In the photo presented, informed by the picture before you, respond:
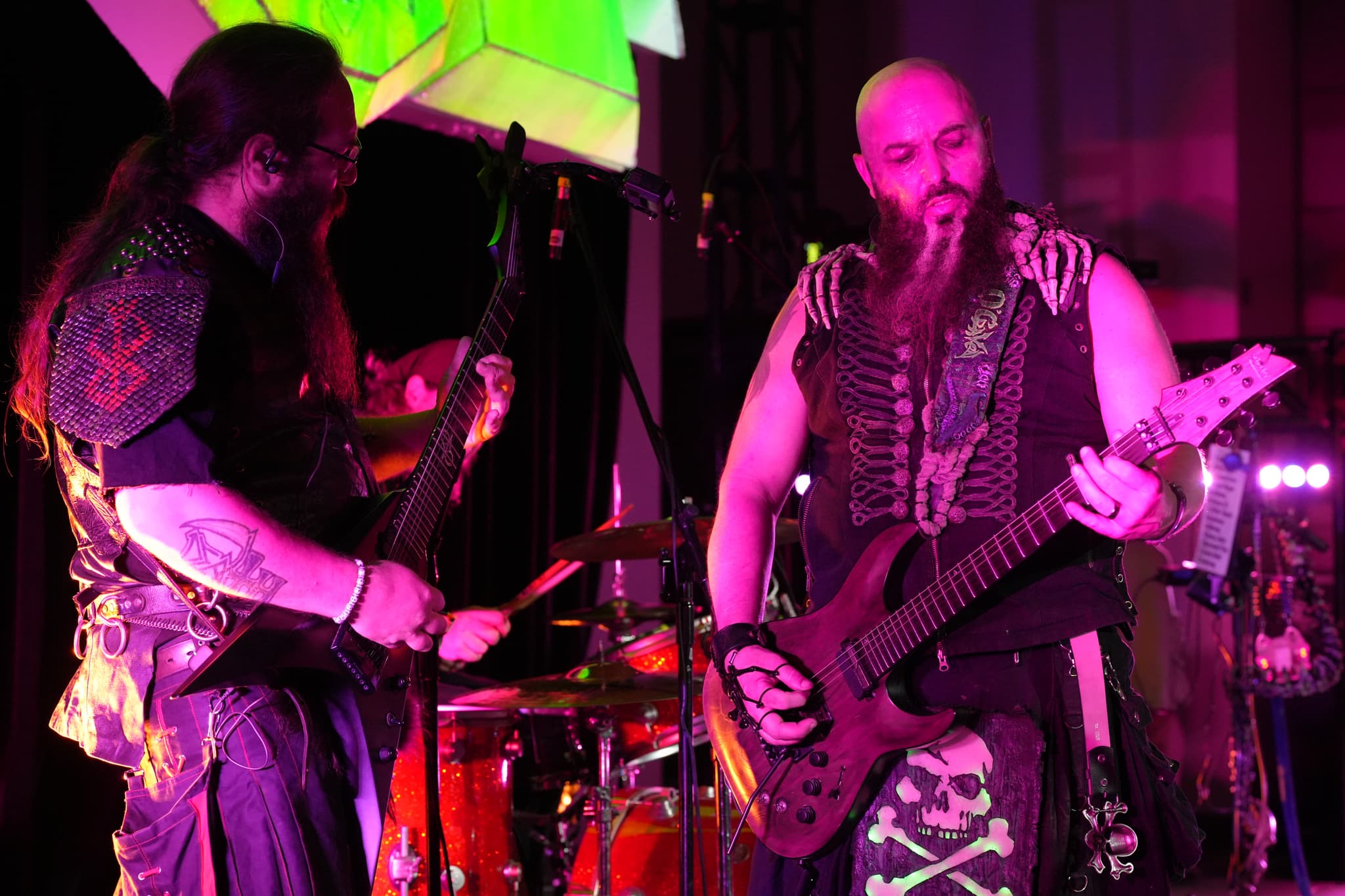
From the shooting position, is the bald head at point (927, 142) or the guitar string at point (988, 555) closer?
the guitar string at point (988, 555)

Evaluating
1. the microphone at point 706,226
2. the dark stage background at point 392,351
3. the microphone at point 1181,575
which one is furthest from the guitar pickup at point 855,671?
the microphone at point 1181,575

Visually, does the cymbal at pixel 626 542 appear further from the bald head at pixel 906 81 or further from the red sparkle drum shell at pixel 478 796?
the bald head at pixel 906 81

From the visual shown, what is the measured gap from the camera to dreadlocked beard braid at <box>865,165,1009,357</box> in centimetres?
231

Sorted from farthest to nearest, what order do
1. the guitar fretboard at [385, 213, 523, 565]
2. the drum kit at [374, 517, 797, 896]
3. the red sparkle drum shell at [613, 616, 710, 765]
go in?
the red sparkle drum shell at [613, 616, 710, 765] → the drum kit at [374, 517, 797, 896] → the guitar fretboard at [385, 213, 523, 565]

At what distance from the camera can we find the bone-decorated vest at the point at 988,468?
2.12 meters

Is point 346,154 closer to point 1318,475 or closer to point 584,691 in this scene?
point 584,691

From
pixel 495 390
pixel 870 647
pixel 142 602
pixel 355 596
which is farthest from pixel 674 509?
pixel 142 602

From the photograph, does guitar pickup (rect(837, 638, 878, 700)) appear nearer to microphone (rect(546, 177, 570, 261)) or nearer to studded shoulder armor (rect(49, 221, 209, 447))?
microphone (rect(546, 177, 570, 261))

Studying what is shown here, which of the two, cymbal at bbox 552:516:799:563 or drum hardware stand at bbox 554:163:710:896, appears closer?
drum hardware stand at bbox 554:163:710:896

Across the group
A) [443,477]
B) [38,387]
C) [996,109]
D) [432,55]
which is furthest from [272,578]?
[996,109]

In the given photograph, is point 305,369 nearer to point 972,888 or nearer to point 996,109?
point 972,888

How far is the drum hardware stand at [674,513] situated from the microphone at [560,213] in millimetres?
15

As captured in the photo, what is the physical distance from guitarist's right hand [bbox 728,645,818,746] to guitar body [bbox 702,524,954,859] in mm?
35

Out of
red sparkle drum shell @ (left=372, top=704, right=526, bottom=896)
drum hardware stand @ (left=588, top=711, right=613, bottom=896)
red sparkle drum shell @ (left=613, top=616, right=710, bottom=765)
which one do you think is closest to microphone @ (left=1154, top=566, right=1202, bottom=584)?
red sparkle drum shell @ (left=613, top=616, right=710, bottom=765)
